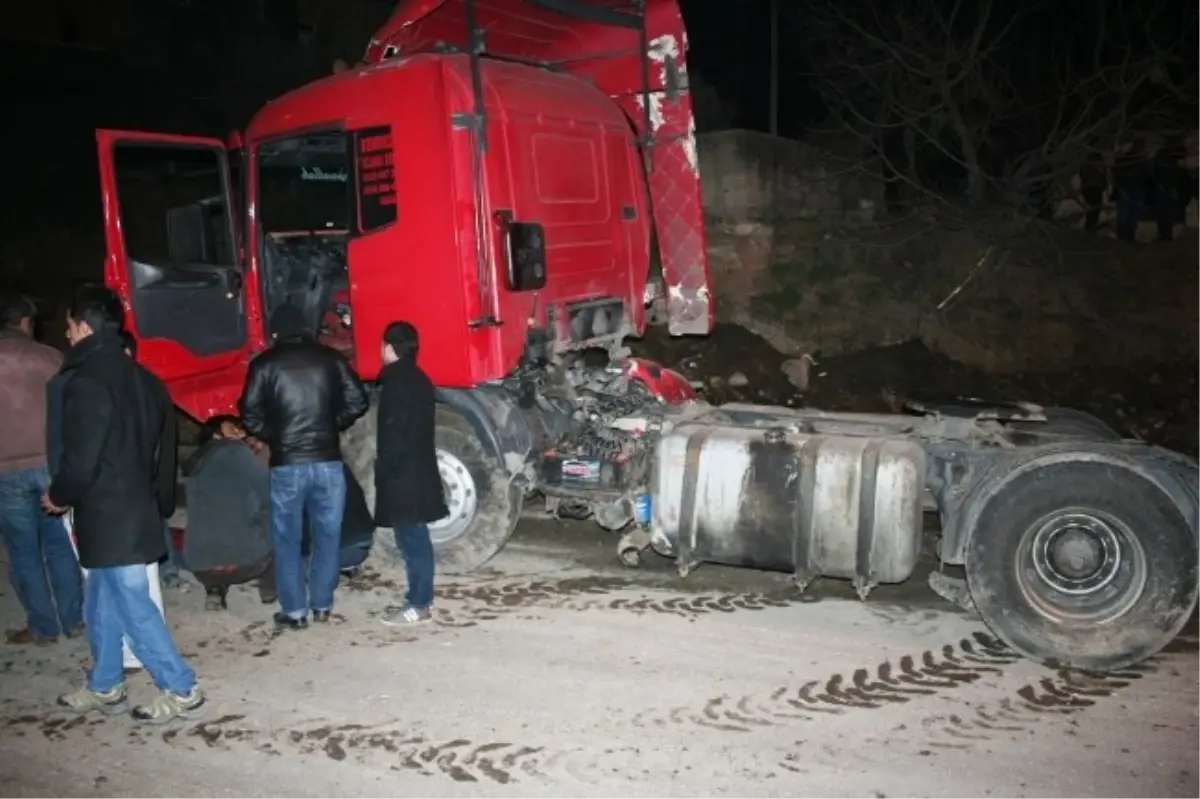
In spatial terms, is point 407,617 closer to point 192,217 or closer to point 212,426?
point 212,426

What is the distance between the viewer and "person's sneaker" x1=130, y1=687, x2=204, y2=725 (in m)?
4.37

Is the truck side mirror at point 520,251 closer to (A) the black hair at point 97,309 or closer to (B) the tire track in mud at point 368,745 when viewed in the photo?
(A) the black hair at point 97,309

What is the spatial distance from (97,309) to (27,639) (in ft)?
7.36

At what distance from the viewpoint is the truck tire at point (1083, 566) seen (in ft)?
15.2

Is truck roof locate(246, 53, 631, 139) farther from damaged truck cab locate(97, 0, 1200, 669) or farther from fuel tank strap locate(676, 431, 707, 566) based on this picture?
fuel tank strap locate(676, 431, 707, 566)

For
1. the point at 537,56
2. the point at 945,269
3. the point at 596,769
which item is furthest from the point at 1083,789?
the point at 945,269

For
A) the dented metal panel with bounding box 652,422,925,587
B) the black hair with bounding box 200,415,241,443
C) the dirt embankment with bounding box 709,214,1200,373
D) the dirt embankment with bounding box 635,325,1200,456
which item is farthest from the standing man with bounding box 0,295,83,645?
the dirt embankment with bounding box 709,214,1200,373

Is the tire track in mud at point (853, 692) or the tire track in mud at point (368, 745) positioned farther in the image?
the tire track in mud at point (853, 692)

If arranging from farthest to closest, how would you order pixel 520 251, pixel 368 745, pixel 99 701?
pixel 520 251 < pixel 99 701 < pixel 368 745

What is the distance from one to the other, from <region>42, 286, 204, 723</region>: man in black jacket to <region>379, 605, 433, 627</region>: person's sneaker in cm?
120

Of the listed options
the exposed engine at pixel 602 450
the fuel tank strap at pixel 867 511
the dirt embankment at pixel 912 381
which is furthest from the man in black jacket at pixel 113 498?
the dirt embankment at pixel 912 381

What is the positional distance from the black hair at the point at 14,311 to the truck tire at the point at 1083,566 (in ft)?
17.0

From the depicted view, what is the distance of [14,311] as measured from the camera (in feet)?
17.1

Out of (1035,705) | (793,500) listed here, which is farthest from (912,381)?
(1035,705)
